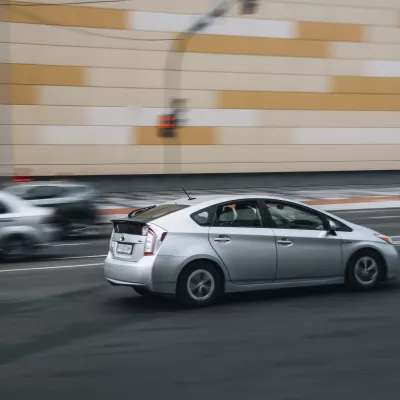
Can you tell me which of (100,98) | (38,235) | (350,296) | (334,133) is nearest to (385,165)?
(334,133)

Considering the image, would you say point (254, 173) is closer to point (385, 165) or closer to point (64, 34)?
point (385, 165)

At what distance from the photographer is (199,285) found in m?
9.12

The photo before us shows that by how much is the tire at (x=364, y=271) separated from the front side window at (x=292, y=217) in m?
0.64

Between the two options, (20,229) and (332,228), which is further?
(20,229)

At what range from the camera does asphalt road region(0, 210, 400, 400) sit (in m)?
5.77

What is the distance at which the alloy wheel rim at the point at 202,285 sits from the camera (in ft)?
29.8

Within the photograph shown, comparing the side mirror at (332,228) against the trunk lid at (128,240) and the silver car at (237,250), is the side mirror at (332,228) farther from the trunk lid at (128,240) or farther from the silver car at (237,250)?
the trunk lid at (128,240)

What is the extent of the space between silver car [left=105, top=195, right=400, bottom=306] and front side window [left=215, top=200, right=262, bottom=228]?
1 cm

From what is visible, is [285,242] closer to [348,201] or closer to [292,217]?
[292,217]

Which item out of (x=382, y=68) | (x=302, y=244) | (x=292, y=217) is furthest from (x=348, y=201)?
(x=302, y=244)

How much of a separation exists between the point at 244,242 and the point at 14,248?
20.2ft

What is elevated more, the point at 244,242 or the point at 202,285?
the point at 244,242

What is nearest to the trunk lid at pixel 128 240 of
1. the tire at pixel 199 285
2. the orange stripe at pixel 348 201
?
the tire at pixel 199 285

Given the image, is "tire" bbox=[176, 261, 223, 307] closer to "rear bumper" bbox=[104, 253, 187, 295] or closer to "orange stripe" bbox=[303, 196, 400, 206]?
"rear bumper" bbox=[104, 253, 187, 295]
